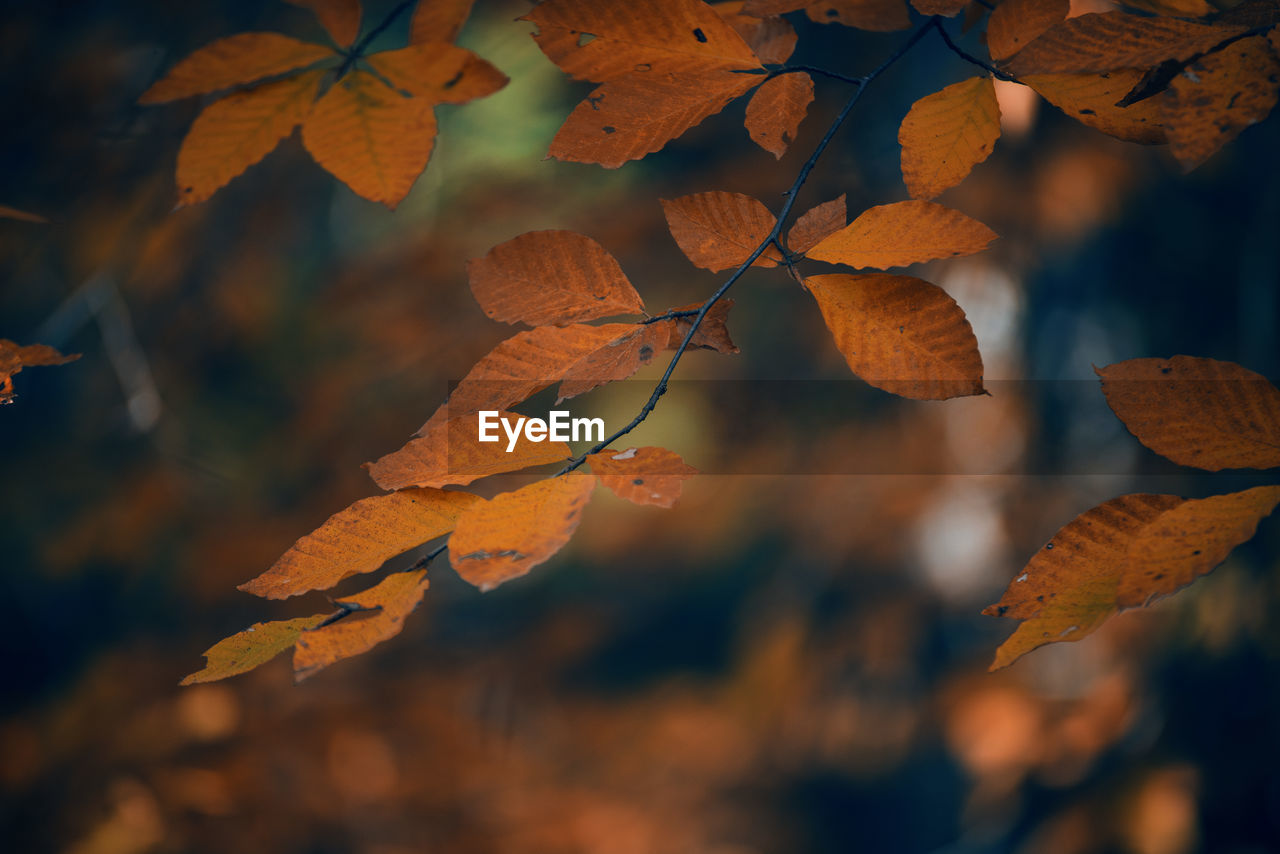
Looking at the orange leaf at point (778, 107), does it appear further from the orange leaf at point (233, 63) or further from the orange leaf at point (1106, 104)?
the orange leaf at point (233, 63)

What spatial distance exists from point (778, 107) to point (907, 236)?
0.12m

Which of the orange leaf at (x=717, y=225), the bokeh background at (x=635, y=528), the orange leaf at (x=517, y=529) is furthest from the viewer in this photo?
the bokeh background at (x=635, y=528)

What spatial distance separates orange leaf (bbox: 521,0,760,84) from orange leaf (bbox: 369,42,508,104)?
50mm

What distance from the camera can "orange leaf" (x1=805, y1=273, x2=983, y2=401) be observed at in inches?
13.5

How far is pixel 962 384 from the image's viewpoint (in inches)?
13.4

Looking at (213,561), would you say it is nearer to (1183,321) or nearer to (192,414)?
(192,414)

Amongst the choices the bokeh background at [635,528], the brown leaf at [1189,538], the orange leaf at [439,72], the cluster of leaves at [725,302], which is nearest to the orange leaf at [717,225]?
the cluster of leaves at [725,302]

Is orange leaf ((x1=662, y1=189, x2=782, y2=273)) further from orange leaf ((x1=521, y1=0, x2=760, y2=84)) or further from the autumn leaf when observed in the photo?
the autumn leaf

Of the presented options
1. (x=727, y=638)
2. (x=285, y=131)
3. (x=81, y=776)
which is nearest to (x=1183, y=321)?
(x=727, y=638)

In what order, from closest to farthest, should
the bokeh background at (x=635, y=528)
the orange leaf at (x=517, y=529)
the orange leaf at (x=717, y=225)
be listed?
the orange leaf at (x=517, y=529), the orange leaf at (x=717, y=225), the bokeh background at (x=635, y=528)

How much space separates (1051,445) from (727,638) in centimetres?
57

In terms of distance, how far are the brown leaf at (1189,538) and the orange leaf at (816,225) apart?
205mm

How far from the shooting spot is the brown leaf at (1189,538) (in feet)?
0.91

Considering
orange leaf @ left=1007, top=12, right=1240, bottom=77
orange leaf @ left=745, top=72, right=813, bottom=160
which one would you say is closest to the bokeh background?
orange leaf @ left=745, top=72, right=813, bottom=160
